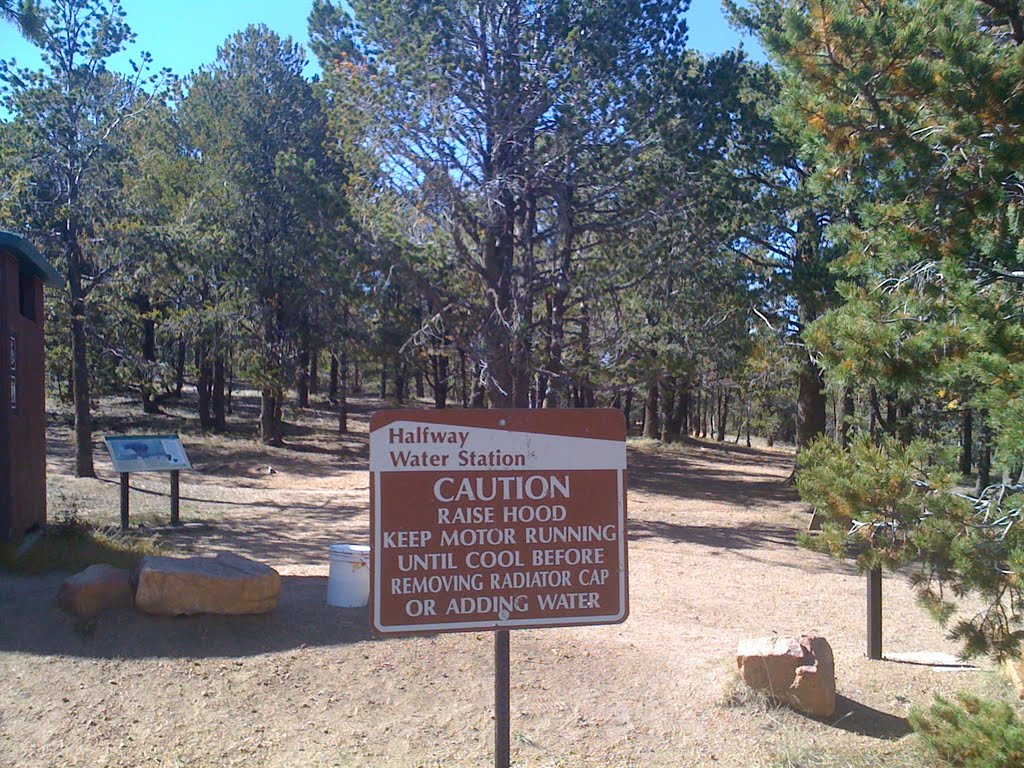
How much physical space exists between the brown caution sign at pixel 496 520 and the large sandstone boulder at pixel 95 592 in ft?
13.5

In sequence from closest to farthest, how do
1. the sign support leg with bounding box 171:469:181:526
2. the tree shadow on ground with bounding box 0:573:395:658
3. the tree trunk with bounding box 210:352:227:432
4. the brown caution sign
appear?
1. the brown caution sign
2. the tree shadow on ground with bounding box 0:573:395:658
3. the sign support leg with bounding box 171:469:181:526
4. the tree trunk with bounding box 210:352:227:432

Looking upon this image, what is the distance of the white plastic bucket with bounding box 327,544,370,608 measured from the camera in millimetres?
7660

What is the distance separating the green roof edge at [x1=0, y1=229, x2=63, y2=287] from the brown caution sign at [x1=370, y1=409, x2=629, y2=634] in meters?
6.67

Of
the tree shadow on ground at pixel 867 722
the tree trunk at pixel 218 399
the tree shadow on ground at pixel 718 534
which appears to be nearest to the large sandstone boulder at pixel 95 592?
the tree shadow on ground at pixel 867 722

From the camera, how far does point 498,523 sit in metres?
3.42

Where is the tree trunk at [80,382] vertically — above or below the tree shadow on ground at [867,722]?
above

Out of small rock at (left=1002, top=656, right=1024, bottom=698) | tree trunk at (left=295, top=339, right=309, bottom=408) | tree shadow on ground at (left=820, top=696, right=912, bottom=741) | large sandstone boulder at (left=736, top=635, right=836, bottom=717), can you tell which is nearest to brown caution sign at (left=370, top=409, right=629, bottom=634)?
large sandstone boulder at (left=736, top=635, right=836, bottom=717)

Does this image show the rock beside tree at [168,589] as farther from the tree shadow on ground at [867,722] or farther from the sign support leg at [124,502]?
the sign support leg at [124,502]

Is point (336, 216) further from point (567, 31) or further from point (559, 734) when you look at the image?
point (559, 734)

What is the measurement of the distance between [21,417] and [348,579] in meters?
3.87

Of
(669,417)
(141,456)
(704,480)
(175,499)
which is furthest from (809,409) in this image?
(669,417)

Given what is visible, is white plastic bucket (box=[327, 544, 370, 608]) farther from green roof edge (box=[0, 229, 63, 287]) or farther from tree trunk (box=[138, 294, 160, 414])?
tree trunk (box=[138, 294, 160, 414])

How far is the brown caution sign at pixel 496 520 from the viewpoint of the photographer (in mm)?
3342

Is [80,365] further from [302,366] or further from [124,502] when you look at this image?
[302,366]
